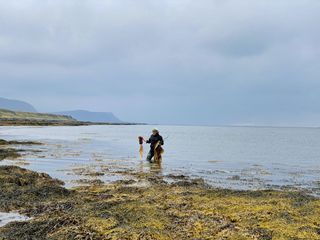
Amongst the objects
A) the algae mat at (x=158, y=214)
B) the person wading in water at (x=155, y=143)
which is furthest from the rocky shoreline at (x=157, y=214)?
the person wading in water at (x=155, y=143)

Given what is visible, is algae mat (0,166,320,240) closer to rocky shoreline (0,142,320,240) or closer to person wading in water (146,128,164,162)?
rocky shoreline (0,142,320,240)

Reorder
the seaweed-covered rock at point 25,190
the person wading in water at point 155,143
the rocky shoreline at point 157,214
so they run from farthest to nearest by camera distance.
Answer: the person wading in water at point 155,143, the seaweed-covered rock at point 25,190, the rocky shoreline at point 157,214

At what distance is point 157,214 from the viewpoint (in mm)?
9984

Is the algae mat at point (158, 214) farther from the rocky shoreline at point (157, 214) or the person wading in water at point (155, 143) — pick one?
the person wading in water at point (155, 143)

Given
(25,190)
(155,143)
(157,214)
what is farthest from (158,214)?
(155,143)

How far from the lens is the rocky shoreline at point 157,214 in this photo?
8594 millimetres

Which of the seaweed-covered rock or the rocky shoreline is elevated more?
the rocky shoreline

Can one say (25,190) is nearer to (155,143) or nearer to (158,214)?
(158,214)

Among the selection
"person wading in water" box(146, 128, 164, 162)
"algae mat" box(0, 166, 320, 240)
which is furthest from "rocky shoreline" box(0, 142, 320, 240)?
"person wading in water" box(146, 128, 164, 162)

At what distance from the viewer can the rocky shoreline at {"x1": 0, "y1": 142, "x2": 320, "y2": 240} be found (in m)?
8.59

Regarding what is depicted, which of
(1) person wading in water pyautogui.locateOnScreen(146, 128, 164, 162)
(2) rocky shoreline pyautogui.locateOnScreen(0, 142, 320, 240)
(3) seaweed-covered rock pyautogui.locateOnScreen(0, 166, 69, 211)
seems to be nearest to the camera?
(2) rocky shoreline pyautogui.locateOnScreen(0, 142, 320, 240)

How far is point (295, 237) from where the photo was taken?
8508 mm

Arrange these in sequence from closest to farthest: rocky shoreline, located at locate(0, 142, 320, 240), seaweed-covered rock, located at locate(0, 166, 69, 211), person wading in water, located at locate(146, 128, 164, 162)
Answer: rocky shoreline, located at locate(0, 142, 320, 240) → seaweed-covered rock, located at locate(0, 166, 69, 211) → person wading in water, located at locate(146, 128, 164, 162)

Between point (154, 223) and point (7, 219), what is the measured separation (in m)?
4.04
